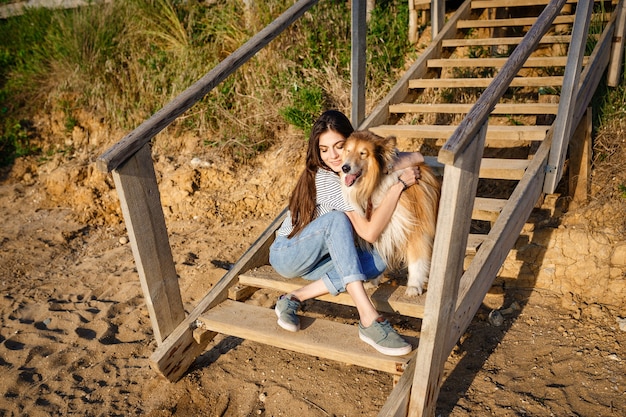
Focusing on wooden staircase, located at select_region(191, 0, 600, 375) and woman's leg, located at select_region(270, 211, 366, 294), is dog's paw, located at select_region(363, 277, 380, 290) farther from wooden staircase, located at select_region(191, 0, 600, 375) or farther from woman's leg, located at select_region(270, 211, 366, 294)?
woman's leg, located at select_region(270, 211, 366, 294)

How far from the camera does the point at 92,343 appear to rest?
3.37 m

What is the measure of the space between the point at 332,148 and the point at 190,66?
392 centimetres

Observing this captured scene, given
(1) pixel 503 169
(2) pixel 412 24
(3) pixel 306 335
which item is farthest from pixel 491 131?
(2) pixel 412 24

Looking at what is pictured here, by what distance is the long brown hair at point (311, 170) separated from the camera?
266 cm

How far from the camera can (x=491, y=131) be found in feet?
11.4

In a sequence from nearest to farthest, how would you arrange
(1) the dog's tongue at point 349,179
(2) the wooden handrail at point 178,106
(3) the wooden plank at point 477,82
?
(2) the wooden handrail at point 178,106
(1) the dog's tongue at point 349,179
(3) the wooden plank at point 477,82

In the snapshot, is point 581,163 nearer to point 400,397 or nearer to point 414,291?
point 414,291

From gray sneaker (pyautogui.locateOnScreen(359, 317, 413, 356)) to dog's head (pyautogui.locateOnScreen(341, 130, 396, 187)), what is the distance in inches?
26.9

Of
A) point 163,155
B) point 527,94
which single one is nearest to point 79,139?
point 163,155

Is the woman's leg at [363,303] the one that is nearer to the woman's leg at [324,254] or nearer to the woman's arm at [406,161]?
the woman's leg at [324,254]

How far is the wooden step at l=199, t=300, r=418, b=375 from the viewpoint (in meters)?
2.31

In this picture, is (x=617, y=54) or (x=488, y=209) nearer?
(x=488, y=209)

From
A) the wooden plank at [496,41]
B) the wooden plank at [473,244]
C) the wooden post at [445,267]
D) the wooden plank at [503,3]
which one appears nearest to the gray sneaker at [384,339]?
the wooden post at [445,267]

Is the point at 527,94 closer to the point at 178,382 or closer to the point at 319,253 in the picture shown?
the point at 319,253
